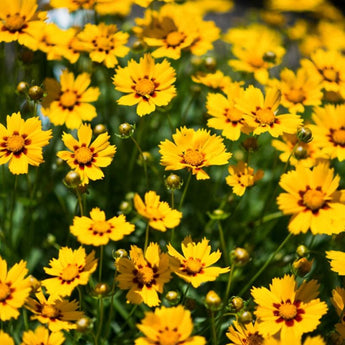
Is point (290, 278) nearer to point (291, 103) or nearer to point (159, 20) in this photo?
point (291, 103)

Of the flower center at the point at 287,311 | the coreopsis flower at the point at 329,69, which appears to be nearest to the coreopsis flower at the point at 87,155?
the flower center at the point at 287,311

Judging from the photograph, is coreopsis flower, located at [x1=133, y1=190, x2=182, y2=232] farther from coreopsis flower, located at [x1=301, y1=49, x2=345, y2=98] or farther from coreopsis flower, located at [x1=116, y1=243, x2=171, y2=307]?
coreopsis flower, located at [x1=301, y1=49, x2=345, y2=98]

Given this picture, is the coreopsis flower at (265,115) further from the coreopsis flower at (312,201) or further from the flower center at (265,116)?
the coreopsis flower at (312,201)

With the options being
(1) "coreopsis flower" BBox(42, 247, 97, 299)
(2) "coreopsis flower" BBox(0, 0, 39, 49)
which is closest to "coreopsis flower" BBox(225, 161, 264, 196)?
(1) "coreopsis flower" BBox(42, 247, 97, 299)

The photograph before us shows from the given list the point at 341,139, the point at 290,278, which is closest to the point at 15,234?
the point at 290,278

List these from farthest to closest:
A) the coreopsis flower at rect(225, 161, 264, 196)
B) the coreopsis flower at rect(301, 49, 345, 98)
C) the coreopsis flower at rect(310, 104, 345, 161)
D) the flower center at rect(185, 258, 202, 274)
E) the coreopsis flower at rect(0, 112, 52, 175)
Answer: the coreopsis flower at rect(301, 49, 345, 98)
the coreopsis flower at rect(310, 104, 345, 161)
the coreopsis flower at rect(225, 161, 264, 196)
the coreopsis flower at rect(0, 112, 52, 175)
the flower center at rect(185, 258, 202, 274)

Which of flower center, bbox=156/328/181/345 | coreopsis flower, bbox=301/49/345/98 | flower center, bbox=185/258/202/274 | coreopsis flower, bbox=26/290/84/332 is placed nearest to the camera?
flower center, bbox=156/328/181/345

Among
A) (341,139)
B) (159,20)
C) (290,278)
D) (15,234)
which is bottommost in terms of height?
(15,234)
